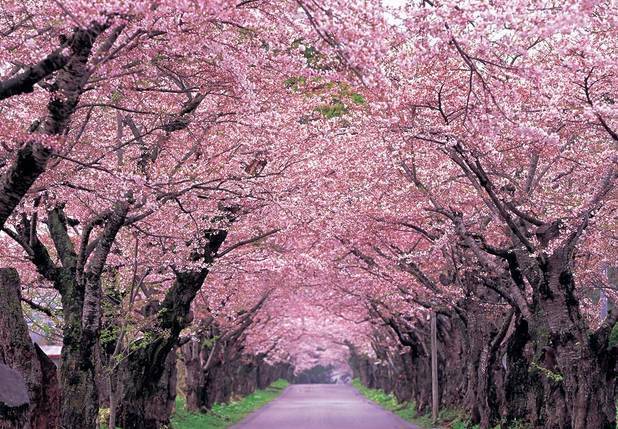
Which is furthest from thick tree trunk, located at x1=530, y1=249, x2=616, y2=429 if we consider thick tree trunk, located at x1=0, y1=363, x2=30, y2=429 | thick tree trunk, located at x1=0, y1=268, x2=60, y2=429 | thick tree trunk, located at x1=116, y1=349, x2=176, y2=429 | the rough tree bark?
thick tree trunk, located at x1=0, y1=363, x2=30, y2=429

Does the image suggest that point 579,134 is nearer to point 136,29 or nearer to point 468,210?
point 468,210

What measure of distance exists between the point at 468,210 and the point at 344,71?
15236 millimetres

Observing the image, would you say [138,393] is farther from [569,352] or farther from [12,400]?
[12,400]

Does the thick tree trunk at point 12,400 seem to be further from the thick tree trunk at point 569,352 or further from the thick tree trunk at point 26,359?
the thick tree trunk at point 569,352

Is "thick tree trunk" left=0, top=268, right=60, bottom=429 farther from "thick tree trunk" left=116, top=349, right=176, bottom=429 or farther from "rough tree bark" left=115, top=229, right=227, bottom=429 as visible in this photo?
"thick tree trunk" left=116, top=349, right=176, bottom=429

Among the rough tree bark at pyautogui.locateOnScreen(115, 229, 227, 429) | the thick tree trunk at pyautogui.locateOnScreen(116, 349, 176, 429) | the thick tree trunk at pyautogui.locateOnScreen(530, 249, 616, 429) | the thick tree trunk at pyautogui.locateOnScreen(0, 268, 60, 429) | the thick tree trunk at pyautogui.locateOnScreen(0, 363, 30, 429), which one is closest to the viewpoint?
the thick tree trunk at pyautogui.locateOnScreen(0, 363, 30, 429)

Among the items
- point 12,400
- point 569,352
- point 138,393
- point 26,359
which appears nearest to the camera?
point 12,400

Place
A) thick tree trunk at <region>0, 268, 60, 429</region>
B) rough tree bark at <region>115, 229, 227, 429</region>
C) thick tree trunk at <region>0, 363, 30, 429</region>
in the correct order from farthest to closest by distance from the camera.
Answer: rough tree bark at <region>115, 229, 227, 429</region> < thick tree trunk at <region>0, 268, 60, 429</region> < thick tree trunk at <region>0, 363, 30, 429</region>

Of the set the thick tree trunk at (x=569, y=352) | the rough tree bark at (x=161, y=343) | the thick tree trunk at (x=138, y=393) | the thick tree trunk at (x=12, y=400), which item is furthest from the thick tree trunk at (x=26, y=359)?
the thick tree trunk at (x=569, y=352)

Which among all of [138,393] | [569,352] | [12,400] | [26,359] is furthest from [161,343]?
[12,400]

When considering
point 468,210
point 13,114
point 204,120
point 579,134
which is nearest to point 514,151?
point 579,134

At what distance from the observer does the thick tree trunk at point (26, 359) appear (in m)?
10.8

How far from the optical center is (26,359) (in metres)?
10.9

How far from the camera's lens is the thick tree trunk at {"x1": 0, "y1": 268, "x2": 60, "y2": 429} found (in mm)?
10789
